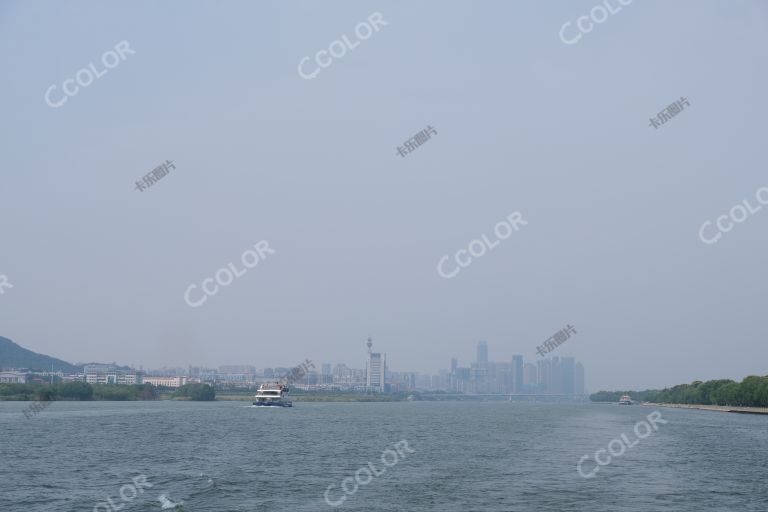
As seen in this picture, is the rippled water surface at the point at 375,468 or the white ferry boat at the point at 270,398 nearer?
the rippled water surface at the point at 375,468

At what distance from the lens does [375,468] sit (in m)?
49.8

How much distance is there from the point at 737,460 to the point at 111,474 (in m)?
44.3

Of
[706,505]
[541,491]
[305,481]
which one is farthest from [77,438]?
[706,505]

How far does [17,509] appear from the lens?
111 feet

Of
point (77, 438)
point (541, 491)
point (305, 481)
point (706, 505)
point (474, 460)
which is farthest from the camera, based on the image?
point (77, 438)

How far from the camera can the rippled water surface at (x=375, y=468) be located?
3656cm

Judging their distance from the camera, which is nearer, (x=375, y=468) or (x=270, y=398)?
(x=375, y=468)

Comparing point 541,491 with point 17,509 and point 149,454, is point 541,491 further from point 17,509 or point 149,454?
point 149,454

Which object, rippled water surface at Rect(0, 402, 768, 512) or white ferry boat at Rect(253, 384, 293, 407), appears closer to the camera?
rippled water surface at Rect(0, 402, 768, 512)

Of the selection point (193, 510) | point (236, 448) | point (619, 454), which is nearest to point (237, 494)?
point (193, 510)

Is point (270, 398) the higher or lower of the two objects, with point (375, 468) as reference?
higher

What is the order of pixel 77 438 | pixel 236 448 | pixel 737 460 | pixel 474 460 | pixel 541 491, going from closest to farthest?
pixel 541 491 < pixel 474 460 < pixel 737 460 < pixel 236 448 < pixel 77 438

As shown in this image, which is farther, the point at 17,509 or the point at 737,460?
the point at 737,460

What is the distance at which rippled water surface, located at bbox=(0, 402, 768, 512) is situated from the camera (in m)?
36.6
